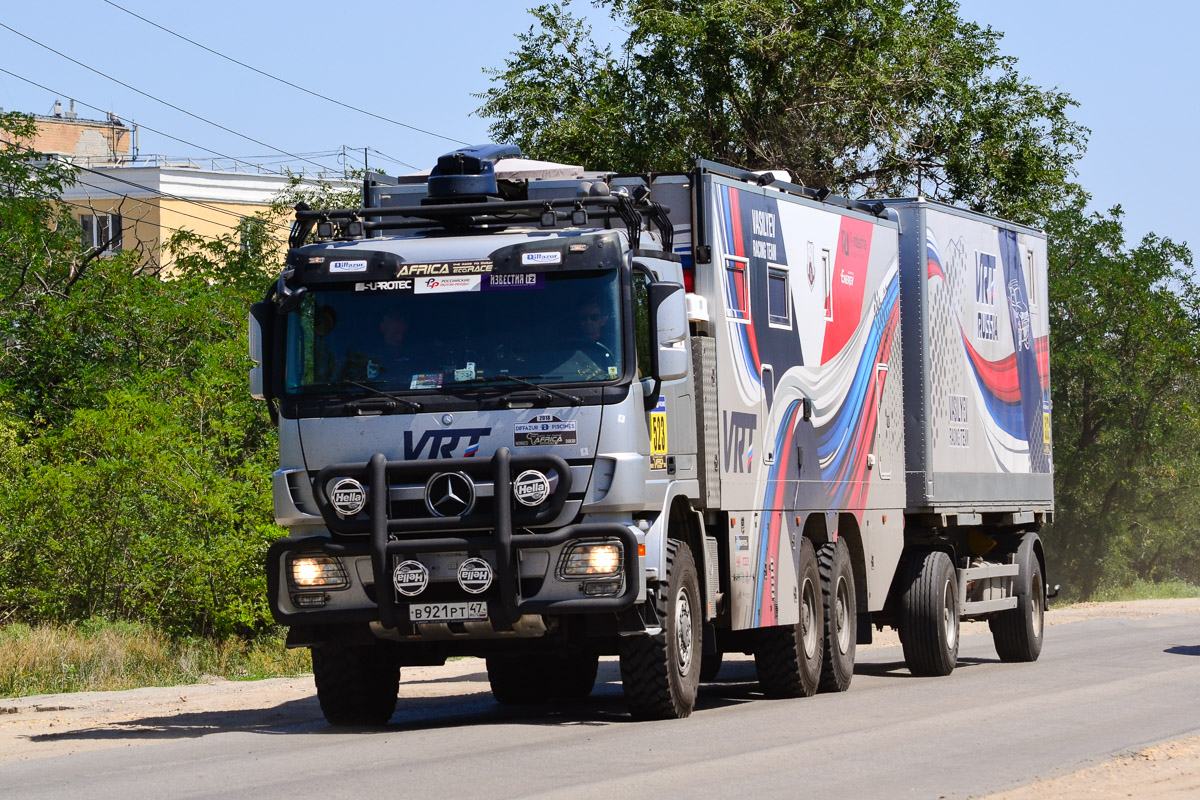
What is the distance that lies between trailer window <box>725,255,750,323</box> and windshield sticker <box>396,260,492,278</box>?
87.7 inches

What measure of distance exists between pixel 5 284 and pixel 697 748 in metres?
22.3

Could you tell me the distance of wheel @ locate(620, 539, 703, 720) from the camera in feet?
39.0

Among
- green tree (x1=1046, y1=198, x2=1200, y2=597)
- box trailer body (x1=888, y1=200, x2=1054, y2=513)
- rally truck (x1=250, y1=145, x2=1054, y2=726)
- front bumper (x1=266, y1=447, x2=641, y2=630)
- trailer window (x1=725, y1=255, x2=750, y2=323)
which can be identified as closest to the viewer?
front bumper (x1=266, y1=447, x2=641, y2=630)

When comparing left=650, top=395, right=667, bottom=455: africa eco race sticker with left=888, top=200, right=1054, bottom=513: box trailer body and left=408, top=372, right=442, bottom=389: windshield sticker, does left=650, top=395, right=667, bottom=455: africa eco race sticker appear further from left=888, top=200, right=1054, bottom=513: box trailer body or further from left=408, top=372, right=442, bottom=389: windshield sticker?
left=888, top=200, right=1054, bottom=513: box trailer body

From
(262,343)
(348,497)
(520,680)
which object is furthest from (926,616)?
(262,343)

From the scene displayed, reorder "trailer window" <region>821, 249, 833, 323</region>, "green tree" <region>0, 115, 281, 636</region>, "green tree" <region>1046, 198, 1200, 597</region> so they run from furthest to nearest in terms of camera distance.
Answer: "green tree" <region>1046, 198, 1200, 597</region> < "green tree" <region>0, 115, 281, 636</region> < "trailer window" <region>821, 249, 833, 323</region>

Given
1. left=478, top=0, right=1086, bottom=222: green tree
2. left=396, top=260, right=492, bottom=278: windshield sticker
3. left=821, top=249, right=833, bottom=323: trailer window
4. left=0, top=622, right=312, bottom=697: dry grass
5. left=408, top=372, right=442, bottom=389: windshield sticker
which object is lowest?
left=0, top=622, right=312, bottom=697: dry grass

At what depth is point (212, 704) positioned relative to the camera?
52.5ft

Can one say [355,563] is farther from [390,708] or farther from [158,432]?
[158,432]

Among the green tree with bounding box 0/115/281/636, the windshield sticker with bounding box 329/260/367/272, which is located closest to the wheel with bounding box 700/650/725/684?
the windshield sticker with bounding box 329/260/367/272

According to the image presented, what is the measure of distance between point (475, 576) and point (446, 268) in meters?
2.04

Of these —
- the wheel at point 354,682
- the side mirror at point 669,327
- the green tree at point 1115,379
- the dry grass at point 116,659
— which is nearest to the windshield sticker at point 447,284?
the side mirror at point 669,327

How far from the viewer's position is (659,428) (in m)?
11.9

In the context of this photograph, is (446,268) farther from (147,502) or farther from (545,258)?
(147,502)
